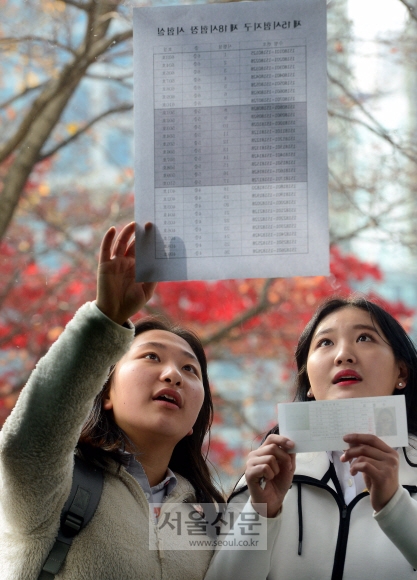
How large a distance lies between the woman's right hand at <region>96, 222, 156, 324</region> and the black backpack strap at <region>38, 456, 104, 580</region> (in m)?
0.25

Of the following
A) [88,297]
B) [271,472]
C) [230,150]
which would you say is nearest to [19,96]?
[88,297]

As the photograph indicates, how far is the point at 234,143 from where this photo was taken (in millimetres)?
943

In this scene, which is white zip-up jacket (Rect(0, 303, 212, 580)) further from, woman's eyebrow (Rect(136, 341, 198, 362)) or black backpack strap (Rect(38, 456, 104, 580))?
woman's eyebrow (Rect(136, 341, 198, 362))

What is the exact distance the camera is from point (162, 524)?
99 cm

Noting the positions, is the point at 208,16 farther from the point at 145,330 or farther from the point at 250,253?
the point at 145,330

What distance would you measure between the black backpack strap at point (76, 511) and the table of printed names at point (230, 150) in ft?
1.10

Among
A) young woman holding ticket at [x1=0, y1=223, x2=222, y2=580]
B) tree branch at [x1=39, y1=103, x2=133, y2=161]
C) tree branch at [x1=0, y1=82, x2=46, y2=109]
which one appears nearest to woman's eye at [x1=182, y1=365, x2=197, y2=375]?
young woman holding ticket at [x1=0, y1=223, x2=222, y2=580]

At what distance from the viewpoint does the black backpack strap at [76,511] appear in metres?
0.90

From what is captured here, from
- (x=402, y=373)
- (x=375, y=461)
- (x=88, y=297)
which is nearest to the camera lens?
A: (x=375, y=461)

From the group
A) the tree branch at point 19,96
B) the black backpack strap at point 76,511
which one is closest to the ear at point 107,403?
the black backpack strap at point 76,511

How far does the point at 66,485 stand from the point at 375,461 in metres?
0.41

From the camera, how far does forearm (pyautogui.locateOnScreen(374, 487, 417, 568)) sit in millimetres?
879

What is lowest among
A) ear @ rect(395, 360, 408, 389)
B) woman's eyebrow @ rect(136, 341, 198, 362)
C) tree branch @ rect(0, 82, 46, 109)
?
ear @ rect(395, 360, 408, 389)

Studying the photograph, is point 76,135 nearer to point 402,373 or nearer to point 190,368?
point 190,368
